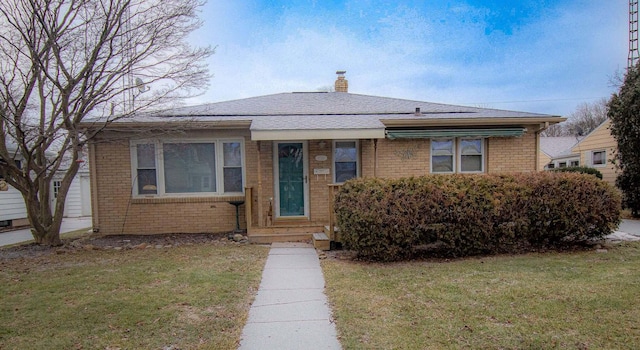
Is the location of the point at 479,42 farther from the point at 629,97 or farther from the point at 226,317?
the point at 226,317

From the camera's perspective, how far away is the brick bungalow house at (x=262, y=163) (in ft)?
28.6

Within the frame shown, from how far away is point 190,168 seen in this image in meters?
8.92

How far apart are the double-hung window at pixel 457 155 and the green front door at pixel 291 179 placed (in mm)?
3471

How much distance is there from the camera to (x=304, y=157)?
29.3 ft

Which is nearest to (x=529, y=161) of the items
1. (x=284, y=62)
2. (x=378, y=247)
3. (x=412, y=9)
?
(x=378, y=247)

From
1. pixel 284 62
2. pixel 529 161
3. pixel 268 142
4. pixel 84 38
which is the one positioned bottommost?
pixel 529 161

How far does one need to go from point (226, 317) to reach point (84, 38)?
23.3 feet

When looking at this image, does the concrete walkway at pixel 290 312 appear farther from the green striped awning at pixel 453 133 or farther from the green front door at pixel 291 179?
the green striped awning at pixel 453 133

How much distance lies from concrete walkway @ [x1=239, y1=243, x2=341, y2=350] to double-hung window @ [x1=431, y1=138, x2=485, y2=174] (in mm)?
4892

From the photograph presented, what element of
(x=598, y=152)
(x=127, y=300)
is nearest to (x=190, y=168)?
(x=127, y=300)

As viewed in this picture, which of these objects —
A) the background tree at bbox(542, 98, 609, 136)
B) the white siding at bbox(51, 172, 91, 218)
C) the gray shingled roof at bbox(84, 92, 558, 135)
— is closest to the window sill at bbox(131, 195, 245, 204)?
the gray shingled roof at bbox(84, 92, 558, 135)

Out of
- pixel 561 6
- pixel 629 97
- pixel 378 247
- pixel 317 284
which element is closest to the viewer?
pixel 317 284

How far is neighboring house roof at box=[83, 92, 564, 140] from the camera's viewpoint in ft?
25.5

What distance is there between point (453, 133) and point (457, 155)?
69 centimetres
